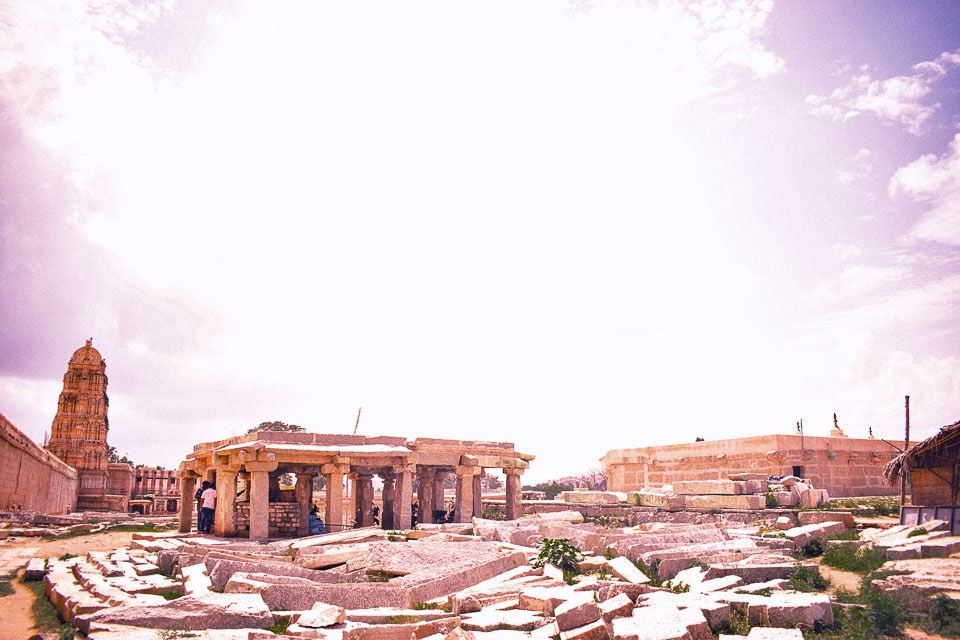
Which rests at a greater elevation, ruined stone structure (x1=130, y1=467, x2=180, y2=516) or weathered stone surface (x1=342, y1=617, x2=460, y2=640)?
weathered stone surface (x1=342, y1=617, x2=460, y2=640)

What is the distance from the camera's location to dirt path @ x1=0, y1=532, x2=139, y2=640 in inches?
356

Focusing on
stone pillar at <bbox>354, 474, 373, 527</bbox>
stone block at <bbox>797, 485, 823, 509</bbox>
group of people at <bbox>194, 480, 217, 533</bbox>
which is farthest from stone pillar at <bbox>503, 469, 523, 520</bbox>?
group of people at <bbox>194, 480, 217, 533</bbox>

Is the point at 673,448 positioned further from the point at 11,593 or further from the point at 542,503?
the point at 11,593

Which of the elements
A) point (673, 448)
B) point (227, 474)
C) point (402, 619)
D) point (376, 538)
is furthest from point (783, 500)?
point (227, 474)

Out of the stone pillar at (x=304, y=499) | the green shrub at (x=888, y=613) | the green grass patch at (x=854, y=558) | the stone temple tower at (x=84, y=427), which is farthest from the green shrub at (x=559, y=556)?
the stone temple tower at (x=84, y=427)

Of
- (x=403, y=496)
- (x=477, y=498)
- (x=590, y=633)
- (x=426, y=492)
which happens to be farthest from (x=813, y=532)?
(x=426, y=492)

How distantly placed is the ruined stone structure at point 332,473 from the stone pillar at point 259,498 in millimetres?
25

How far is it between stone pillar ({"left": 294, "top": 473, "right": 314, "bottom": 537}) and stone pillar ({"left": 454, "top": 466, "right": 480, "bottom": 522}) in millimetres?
4336

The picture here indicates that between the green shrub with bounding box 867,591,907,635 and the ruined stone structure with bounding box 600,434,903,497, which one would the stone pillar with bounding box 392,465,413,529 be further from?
the green shrub with bounding box 867,591,907,635

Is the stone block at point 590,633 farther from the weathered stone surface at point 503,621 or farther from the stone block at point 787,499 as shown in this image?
the stone block at point 787,499

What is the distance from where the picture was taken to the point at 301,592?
31.0 ft

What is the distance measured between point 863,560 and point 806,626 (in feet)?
13.3

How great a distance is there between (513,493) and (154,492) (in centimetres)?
3243

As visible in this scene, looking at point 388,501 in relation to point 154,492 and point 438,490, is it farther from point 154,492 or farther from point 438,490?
point 154,492
